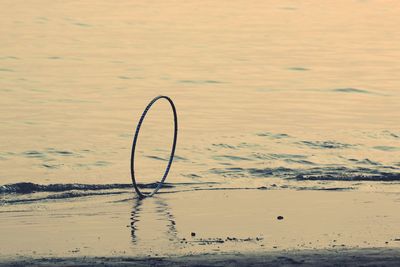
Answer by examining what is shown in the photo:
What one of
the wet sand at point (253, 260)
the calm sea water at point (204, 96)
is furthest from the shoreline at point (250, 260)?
the calm sea water at point (204, 96)

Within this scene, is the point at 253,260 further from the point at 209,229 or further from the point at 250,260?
the point at 209,229

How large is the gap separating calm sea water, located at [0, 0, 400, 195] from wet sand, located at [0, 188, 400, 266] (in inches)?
88.1

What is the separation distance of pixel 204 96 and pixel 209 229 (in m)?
15.5

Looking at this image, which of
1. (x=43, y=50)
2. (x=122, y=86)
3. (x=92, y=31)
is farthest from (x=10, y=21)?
(x=122, y=86)

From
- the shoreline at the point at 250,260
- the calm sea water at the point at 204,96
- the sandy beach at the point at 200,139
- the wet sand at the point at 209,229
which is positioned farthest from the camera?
the calm sea water at the point at 204,96

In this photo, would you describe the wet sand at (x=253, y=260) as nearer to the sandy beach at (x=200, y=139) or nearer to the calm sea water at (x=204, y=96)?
the sandy beach at (x=200, y=139)

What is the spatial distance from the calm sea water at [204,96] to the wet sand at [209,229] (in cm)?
224

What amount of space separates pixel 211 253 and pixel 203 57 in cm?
2480

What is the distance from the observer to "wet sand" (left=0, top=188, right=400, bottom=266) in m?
12.9

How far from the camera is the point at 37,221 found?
1555 centimetres

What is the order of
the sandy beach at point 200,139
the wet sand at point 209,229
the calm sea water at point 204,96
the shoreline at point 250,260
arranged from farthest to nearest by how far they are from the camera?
the calm sea water at point 204,96 < the sandy beach at point 200,139 < the wet sand at point 209,229 < the shoreline at point 250,260

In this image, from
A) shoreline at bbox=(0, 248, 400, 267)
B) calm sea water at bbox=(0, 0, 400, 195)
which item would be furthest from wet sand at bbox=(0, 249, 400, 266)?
calm sea water at bbox=(0, 0, 400, 195)

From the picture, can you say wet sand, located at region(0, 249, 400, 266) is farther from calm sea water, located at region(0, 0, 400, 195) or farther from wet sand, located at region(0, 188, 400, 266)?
calm sea water, located at region(0, 0, 400, 195)

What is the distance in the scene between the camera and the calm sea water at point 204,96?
22.0m
